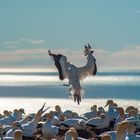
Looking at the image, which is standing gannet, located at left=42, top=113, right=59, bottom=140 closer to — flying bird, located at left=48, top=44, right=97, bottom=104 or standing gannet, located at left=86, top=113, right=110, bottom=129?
standing gannet, located at left=86, top=113, right=110, bottom=129

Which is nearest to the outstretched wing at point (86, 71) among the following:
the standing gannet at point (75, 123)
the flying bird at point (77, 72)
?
the flying bird at point (77, 72)

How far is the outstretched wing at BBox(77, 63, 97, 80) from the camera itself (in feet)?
71.6

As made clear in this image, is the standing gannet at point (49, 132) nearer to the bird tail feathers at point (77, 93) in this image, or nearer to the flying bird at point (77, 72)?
the flying bird at point (77, 72)

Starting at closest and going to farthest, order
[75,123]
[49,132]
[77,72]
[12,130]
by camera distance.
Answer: [12,130]
[49,132]
[75,123]
[77,72]

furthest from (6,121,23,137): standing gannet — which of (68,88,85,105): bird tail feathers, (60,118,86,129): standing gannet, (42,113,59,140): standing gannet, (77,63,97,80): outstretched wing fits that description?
(77,63,97,80): outstretched wing

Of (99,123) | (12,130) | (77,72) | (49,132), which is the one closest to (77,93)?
(77,72)

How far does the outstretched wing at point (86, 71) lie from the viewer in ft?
71.6

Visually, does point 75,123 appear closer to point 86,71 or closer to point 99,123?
point 99,123

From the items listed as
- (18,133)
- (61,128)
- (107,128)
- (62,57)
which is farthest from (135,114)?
(18,133)

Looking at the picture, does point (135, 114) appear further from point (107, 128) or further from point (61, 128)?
point (61, 128)

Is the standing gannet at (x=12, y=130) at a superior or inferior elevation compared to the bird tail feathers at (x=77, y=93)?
inferior

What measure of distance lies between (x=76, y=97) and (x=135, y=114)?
12.6ft

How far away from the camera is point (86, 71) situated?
21891 millimetres

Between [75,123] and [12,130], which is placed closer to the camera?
[12,130]
